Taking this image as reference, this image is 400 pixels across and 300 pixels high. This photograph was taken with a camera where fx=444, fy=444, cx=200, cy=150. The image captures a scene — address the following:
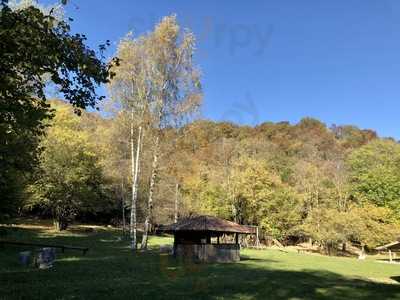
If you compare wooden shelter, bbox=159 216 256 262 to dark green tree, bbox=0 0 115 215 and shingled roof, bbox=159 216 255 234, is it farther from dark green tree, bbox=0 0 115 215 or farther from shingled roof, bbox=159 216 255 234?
dark green tree, bbox=0 0 115 215

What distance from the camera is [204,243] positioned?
98.1ft

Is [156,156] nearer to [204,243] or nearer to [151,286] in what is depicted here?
[204,243]

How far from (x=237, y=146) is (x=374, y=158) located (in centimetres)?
2715

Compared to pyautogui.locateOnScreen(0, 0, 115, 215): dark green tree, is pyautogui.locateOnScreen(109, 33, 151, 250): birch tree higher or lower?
higher

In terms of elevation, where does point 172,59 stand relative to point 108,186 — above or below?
above

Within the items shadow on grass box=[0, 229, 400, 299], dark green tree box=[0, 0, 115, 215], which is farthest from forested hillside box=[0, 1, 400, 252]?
shadow on grass box=[0, 229, 400, 299]

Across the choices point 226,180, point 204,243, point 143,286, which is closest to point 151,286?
point 143,286

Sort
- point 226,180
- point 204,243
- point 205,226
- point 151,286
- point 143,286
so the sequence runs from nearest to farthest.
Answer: point 143,286, point 151,286, point 205,226, point 204,243, point 226,180

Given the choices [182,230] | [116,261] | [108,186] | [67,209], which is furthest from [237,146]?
[116,261]

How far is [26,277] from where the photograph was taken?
15.5 m

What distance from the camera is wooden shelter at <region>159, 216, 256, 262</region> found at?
2878cm

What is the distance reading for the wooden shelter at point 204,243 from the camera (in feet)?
94.4

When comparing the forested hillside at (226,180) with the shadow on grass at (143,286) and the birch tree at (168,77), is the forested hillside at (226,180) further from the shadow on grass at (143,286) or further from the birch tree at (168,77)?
the shadow on grass at (143,286)

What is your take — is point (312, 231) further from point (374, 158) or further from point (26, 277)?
point (26, 277)
